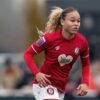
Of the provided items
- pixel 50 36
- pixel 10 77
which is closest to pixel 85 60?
pixel 50 36

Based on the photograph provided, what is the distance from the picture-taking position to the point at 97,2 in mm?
23000

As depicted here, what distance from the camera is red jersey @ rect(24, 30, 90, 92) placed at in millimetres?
10617

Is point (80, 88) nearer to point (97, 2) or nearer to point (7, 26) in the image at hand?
point (97, 2)

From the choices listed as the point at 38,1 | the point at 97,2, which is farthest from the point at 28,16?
the point at 97,2

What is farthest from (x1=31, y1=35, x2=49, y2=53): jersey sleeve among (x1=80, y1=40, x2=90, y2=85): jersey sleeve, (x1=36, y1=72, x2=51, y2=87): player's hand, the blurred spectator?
the blurred spectator

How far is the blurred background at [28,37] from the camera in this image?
15711mm

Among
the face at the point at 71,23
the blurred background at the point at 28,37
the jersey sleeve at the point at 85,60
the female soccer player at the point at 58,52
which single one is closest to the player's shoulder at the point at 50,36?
the female soccer player at the point at 58,52

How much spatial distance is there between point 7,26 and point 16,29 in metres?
0.61

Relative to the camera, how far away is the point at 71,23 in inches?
413

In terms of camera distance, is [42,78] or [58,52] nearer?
[42,78]

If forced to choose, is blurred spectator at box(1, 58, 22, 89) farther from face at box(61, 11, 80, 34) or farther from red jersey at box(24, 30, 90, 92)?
face at box(61, 11, 80, 34)

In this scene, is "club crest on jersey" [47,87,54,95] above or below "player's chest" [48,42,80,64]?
below

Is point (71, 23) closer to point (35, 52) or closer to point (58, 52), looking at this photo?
point (58, 52)

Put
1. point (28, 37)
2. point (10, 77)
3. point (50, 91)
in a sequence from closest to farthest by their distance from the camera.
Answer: point (50, 91) → point (10, 77) → point (28, 37)
